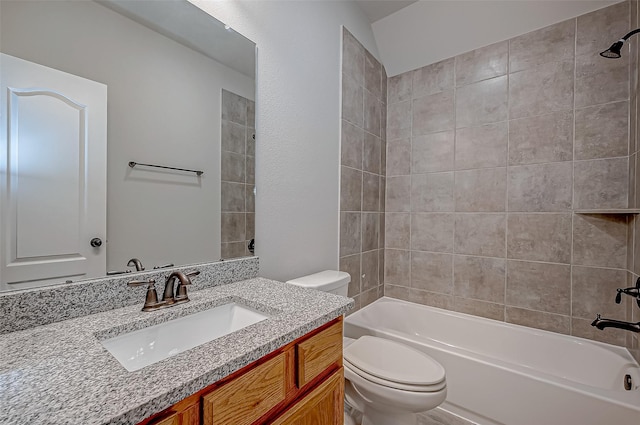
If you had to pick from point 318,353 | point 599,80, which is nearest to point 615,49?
point 599,80

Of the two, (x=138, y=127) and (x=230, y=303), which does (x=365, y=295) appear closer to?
(x=230, y=303)

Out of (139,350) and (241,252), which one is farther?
(241,252)

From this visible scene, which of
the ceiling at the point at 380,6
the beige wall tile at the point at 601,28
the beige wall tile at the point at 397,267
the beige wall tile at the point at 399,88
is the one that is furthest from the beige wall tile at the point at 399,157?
Answer: the beige wall tile at the point at 601,28

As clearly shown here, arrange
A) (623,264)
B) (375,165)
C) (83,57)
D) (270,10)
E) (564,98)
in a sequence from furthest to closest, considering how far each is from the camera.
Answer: (375,165)
(564,98)
(623,264)
(270,10)
(83,57)

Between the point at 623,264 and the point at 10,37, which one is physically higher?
the point at 10,37

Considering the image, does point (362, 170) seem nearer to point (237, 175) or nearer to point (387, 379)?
point (237, 175)

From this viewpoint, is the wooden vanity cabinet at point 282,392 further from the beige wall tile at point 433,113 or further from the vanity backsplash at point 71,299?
the beige wall tile at point 433,113

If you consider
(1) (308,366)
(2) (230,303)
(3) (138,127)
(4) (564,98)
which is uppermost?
(4) (564,98)

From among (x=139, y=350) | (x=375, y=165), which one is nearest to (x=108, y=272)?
(x=139, y=350)

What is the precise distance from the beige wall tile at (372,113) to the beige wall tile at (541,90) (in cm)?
98

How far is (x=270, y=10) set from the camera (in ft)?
4.70

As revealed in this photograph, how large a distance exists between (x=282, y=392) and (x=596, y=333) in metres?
2.12

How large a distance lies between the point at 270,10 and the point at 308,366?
5.42 feet

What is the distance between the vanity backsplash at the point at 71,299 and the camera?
72cm
